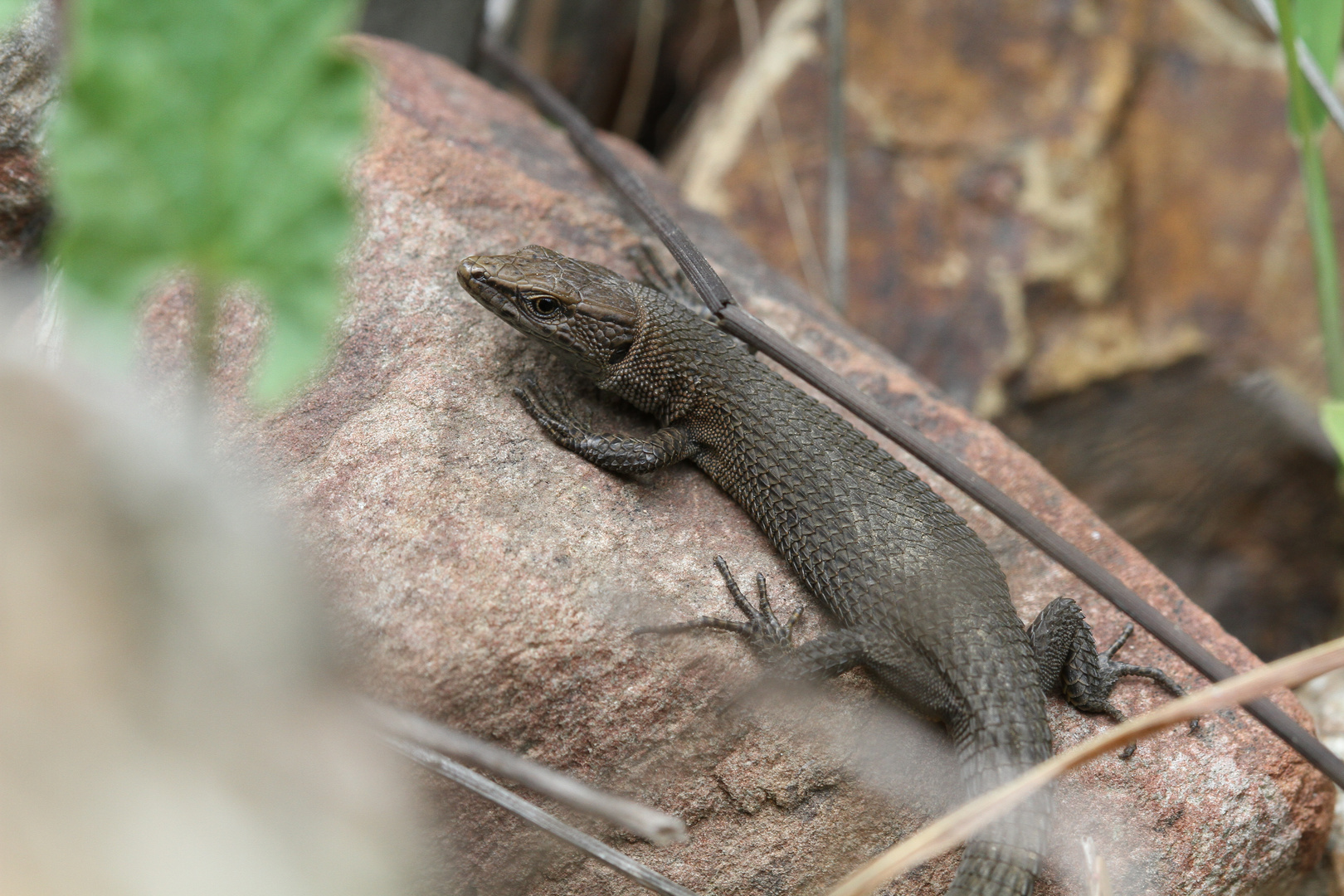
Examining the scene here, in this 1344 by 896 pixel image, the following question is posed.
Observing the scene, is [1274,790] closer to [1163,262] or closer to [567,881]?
[567,881]

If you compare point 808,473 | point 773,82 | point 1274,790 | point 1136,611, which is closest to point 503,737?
point 808,473

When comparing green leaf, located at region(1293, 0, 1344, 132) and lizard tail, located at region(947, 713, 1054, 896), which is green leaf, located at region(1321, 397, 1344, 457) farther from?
green leaf, located at region(1293, 0, 1344, 132)

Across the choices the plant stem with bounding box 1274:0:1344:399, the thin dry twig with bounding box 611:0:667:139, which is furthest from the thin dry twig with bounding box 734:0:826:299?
the plant stem with bounding box 1274:0:1344:399

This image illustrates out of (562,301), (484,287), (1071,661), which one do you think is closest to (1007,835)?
(1071,661)

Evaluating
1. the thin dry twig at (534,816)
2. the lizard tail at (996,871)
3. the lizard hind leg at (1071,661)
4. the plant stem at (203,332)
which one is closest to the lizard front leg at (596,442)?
the thin dry twig at (534,816)

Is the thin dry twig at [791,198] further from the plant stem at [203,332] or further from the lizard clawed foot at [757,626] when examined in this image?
the plant stem at [203,332]

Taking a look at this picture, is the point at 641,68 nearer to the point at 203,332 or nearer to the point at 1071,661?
the point at 1071,661
